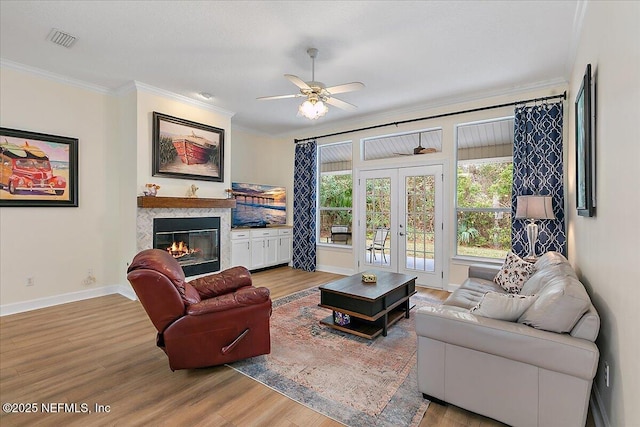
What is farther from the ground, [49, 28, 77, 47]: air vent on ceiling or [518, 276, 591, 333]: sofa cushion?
[49, 28, 77, 47]: air vent on ceiling

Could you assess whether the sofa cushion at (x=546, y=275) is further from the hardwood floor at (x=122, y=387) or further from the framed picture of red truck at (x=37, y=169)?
the framed picture of red truck at (x=37, y=169)

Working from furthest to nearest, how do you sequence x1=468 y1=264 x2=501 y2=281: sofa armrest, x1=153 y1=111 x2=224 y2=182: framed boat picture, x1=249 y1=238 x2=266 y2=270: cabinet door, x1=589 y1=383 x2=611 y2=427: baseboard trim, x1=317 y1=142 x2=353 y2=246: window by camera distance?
x1=317 y1=142 x2=353 y2=246: window
x1=249 y1=238 x2=266 y2=270: cabinet door
x1=153 y1=111 x2=224 y2=182: framed boat picture
x1=468 y1=264 x2=501 y2=281: sofa armrest
x1=589 y1=383 x2=611 y2=427: baseboard trim

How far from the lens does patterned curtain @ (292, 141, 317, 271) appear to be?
638cm

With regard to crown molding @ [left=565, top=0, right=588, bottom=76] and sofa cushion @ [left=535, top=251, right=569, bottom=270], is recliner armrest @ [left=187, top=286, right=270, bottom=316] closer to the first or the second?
Result: sofa cushion @ [left=535, top=251, right=569, bottom=270]

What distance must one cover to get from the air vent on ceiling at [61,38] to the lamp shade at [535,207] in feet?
17.6

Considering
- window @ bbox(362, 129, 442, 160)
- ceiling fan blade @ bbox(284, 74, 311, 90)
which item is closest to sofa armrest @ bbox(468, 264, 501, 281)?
window @ bbox(362, 129, 442, 160)

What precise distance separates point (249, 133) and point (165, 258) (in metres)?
4.77

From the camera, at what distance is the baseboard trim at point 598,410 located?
1.77 metres

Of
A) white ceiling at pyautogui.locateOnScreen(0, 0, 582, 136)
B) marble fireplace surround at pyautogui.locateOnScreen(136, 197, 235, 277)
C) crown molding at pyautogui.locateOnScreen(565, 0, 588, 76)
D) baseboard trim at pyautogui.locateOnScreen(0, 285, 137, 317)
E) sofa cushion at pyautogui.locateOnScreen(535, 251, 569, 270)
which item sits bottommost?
baseboard trim at pyautogui.locateOnScreen(0, 285, 137, 317)

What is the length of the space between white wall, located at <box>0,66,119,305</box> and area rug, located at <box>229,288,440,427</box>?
296 centimetres

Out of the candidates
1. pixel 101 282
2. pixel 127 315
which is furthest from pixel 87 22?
pixel 101 282

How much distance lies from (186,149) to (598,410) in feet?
17.6

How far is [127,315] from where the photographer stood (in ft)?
12.3

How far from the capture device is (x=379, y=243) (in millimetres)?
5695
